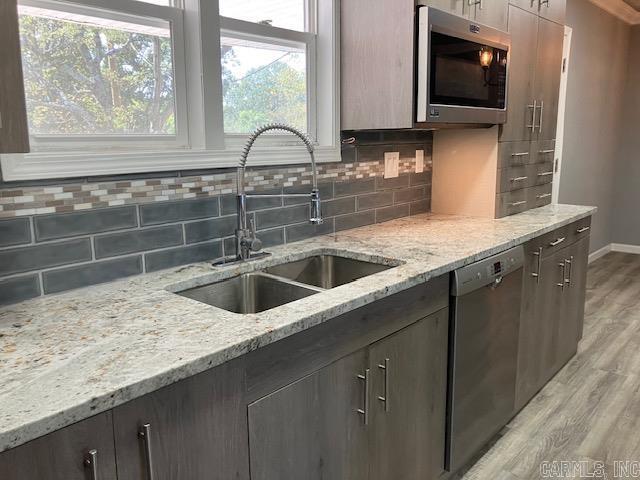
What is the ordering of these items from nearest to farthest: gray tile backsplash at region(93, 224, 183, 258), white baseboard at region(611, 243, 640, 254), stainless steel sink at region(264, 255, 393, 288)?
gray tile backsplash at region(93, 224, 183, 258) < stainless steel sink at region(264, 255, 393, 288) < white baseboard at region(611, 243, 640, 254)

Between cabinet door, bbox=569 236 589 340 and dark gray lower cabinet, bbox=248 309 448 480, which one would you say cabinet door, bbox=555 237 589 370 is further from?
dark gray lower cabinet, bbox=248 309 448 480

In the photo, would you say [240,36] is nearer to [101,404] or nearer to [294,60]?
[294,60]

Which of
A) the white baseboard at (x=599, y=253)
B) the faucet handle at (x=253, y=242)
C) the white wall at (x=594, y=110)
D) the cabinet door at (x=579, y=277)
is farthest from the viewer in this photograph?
the white baseboard at (x=599, y=253)

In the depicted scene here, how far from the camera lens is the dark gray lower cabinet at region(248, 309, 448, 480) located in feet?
4.09

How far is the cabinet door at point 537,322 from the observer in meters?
2.39

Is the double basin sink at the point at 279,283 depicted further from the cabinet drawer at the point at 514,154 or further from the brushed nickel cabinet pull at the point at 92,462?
the cabinet drawer at the point at 514,154

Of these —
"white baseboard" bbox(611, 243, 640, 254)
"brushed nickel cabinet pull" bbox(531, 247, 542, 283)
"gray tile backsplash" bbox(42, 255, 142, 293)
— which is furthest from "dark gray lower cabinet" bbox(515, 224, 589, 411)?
"white baseboard" bbox(611, 243, 640, 254)

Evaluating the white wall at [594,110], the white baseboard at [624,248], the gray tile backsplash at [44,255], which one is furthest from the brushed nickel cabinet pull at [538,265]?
the white baseboard at [624,248]

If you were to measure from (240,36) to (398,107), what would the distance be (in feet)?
2.26

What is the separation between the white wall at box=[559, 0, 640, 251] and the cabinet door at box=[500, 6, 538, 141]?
76.4 inches

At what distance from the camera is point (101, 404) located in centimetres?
87

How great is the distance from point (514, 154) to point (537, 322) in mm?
904

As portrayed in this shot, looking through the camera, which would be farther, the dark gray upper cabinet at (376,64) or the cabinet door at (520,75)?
the cabinet door at (520,75)

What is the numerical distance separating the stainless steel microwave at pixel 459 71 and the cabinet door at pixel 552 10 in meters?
0.48
